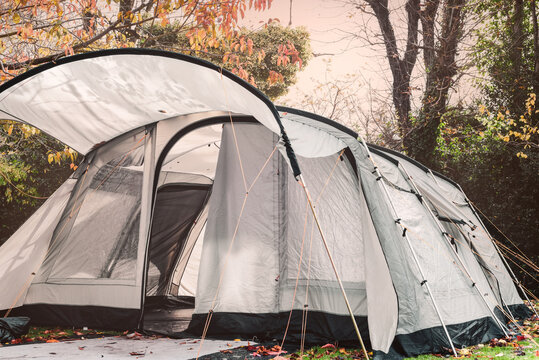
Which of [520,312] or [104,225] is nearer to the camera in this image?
[104,225]

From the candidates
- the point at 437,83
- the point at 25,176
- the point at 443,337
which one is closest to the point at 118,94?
the point at 443,337

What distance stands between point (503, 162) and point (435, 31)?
2651 millimetres

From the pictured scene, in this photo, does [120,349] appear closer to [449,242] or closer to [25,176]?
[449,242]

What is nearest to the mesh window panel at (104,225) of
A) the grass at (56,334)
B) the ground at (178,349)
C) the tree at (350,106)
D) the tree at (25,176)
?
the grass at (56,334)

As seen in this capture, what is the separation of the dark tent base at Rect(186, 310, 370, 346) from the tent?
0.01m

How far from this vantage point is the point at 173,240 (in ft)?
19.0

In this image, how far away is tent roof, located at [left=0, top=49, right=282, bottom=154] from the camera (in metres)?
3.62

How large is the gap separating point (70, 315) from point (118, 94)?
81.8 inches

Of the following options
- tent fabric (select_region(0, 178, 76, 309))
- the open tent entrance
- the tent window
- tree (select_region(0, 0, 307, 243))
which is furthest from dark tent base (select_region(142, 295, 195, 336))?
tree (select_region(0, 0, 307, 243))

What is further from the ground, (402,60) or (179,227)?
(402,60)

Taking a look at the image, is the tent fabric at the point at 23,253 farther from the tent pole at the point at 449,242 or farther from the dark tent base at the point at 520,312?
the dark tent base at the point at 520,312

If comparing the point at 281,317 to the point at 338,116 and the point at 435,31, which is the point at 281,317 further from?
the point at 338,116

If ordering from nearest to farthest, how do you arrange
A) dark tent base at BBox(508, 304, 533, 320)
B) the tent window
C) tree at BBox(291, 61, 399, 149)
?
dark tent base at BBox(508, 304, 533, 320)
the tent window
tree at BBox(291, 61, 399, 149)

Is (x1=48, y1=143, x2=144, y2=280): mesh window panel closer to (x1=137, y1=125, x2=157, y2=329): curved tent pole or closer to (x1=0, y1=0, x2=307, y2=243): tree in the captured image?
(x1=137, y1=125, x2=157, y2=329): curved tent pole
